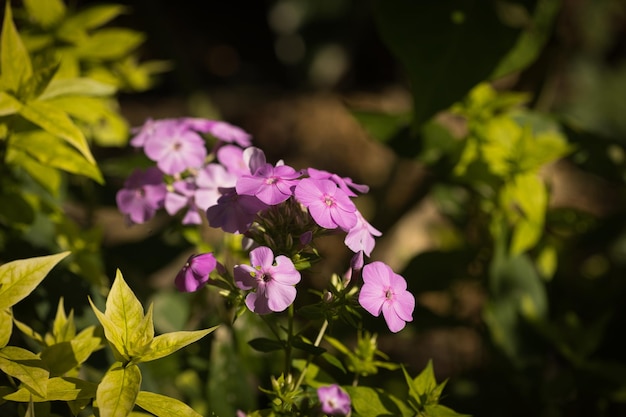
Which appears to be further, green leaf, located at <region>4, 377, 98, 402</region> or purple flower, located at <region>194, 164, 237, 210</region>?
purple flower, located at <region>194, 164, 237, 210</region>

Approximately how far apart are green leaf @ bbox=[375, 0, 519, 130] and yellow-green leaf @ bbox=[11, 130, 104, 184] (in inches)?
20.2

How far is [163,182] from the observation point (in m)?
0.84

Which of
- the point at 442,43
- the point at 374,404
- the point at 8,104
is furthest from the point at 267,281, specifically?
the point at 442,43

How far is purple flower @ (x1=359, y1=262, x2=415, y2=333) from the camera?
640mm

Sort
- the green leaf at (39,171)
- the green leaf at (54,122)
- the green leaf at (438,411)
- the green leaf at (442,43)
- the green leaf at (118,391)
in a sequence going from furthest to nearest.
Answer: the green leaf at (442,43) → the green leaf at (39,171) → the green leaf at (54,122) → the green leaf at (438,411) → the green leaf at (118,391)

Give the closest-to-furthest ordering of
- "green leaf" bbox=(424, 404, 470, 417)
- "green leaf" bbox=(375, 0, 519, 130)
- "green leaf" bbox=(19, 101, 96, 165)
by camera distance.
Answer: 1. "green leaf" bbox=(424, 404, 470, 417)
2. "green leaf" bbox=(19, 101, 96, 165)
3. "green leaf" bbox=(375, 0, 519, 130)

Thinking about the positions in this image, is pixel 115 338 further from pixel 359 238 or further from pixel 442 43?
pixel 442 43

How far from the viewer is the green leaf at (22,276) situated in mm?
648

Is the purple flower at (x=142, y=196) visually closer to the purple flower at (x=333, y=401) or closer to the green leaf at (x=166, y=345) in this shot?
the green leaf at (x=166, y=345)

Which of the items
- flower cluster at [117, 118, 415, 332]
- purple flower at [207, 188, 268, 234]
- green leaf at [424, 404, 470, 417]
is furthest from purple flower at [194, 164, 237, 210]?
green leaf at [424, 404, 470, 417]

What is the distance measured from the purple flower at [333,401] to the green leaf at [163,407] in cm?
13

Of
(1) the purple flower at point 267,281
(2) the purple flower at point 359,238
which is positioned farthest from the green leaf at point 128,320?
(2) the purple flower at point 359,238

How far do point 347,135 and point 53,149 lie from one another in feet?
7.54

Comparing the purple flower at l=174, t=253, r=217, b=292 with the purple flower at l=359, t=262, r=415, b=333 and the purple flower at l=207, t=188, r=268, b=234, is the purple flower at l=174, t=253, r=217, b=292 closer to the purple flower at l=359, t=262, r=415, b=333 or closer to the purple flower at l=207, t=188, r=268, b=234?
the purple flower at l=207, t=188, r=268, b=234
